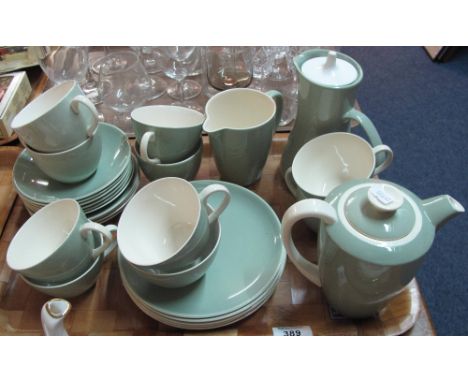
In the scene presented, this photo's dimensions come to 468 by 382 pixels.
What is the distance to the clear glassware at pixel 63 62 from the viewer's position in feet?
3.11

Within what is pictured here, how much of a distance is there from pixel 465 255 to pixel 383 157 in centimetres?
83

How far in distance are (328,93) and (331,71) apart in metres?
0.04

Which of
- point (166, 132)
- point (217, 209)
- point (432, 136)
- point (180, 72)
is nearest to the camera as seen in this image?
point (217, 209)

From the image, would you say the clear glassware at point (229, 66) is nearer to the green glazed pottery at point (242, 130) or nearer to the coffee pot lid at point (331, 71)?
the green glazed pottery at point (242, 130)

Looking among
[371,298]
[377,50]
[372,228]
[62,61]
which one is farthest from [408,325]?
[377,50]

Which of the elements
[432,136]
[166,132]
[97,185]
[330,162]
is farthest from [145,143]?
[432,136]

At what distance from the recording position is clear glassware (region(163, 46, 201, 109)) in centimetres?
96

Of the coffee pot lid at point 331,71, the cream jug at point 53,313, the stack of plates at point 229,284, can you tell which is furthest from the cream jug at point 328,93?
the cream jug at point 53,313

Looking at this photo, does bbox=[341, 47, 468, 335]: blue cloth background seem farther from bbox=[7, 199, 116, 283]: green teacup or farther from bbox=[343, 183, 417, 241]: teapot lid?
bbox=[7, 199, 116, 283]: green teacup

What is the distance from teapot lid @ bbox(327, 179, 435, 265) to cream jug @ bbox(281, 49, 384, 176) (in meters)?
0.22

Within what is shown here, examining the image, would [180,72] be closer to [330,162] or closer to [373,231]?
[330,162]

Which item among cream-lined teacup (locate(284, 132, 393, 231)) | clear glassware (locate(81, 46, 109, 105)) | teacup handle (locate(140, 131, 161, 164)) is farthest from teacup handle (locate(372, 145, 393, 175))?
clear glassware (locate(81, 46, 109, 105))

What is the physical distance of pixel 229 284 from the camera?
614 mm

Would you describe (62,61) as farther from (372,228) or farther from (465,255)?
(465,255)
